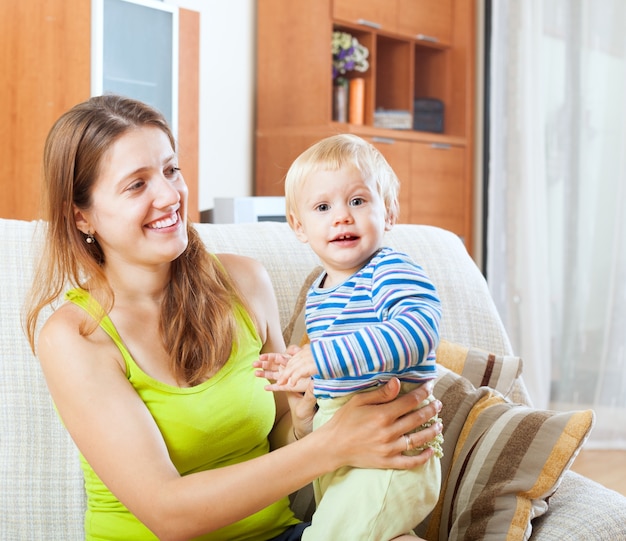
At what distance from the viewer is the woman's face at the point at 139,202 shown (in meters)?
1.48

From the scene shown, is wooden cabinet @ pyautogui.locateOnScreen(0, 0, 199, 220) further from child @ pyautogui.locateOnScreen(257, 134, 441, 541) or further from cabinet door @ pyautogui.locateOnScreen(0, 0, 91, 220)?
child @ pyautogui.locateOnScreen(257, 134, 441, 541)

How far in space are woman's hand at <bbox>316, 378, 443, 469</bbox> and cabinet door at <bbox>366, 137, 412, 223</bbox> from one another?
134 inches

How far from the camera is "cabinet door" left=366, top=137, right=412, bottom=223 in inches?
184

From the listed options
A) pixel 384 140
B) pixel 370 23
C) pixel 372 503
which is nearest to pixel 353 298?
pixel 372 503

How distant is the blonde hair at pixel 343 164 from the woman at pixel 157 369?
0.24 meters

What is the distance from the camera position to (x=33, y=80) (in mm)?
3518

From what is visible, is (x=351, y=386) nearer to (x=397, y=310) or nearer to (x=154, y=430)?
(x=397, y=310)

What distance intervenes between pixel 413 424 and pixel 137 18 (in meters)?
2.88

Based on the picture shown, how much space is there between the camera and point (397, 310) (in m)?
1.20

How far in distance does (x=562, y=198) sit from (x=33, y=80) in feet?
9.11

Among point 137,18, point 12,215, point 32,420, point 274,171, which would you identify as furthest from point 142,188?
point 274,171

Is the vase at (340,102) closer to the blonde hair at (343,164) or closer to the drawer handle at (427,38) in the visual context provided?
the drawer handle at (427,38)

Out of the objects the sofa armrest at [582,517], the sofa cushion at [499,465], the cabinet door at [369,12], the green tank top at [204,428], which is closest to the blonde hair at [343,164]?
the green tank top at [204,428]

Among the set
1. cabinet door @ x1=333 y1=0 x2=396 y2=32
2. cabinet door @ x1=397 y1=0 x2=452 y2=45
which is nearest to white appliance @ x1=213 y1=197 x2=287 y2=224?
cabinet door @ x1=333 y1=0 x2=396 y2=32
